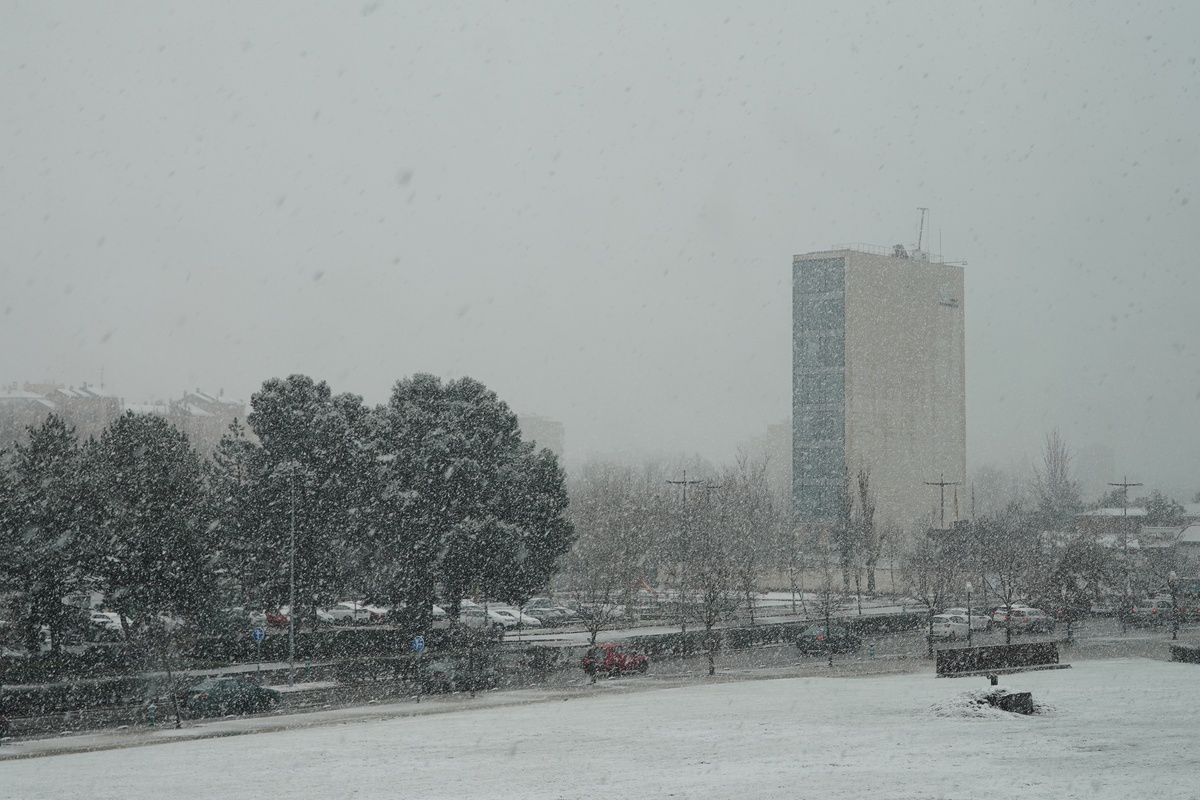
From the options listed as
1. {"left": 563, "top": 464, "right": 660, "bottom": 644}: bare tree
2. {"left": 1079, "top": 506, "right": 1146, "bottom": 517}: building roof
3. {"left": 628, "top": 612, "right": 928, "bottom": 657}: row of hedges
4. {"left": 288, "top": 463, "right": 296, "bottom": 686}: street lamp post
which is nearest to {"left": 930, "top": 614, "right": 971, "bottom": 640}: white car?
{"left": 628, "top": 612, "right": 928, "bottom": 657}: row of hedges

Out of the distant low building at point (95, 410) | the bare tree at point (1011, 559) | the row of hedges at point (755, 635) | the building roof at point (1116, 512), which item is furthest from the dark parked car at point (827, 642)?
the distant low building at point (95, 410)

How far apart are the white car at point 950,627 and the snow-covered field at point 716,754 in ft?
82.6

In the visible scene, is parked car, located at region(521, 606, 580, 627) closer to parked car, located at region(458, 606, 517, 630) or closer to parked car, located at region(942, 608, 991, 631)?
parked car, located at region(458, 606, 517, 630)

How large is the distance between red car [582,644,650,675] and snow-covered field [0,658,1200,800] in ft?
42.7

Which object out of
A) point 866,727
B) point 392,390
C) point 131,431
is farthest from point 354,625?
point 866,727

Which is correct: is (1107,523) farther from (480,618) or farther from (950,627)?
(480,618)

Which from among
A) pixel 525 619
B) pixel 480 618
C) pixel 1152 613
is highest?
pixel 1152 613

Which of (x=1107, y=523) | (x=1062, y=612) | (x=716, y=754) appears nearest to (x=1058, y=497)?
(x=1107, y=523)

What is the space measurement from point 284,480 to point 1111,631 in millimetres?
39842

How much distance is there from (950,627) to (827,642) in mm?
9614

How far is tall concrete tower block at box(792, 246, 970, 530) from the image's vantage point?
12462 centimetres

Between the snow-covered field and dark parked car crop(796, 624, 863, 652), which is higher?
the snow-covered field

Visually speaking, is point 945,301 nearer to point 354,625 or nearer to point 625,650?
point 354,625

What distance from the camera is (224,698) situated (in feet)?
111
